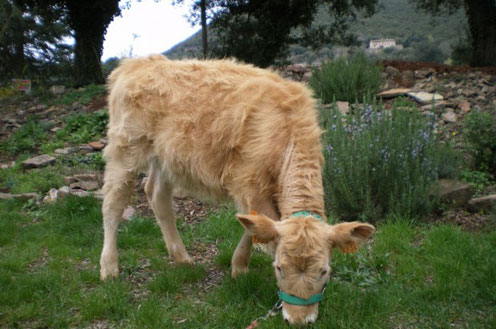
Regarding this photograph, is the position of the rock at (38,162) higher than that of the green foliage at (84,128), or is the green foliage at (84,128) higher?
the green foliage at (84,128)

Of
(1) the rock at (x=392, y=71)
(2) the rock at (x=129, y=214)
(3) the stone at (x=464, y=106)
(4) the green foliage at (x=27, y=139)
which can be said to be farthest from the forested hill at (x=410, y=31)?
(2) the rock at (x=129, y=214)

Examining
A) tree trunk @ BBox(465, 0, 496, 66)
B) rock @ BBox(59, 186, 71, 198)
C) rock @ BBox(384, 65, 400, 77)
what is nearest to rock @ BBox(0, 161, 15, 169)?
rock @ BBox(59, 186, 71, 198)

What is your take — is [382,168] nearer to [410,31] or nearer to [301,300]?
[301,300]

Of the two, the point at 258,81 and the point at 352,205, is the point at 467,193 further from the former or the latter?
Answer: the point at 258,81

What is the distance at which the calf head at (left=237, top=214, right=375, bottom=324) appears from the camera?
3234mm

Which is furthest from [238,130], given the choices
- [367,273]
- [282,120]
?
[367,273]

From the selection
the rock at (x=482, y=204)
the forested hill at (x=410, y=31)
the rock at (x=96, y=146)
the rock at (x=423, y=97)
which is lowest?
the rock at (x=482, y=204)

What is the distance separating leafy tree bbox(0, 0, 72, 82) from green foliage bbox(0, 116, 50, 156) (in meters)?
3.99

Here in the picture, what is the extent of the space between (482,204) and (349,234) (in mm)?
3066

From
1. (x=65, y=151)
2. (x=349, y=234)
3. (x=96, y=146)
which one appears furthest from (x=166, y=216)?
(x=65, y=151)

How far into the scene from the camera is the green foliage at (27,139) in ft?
32.2

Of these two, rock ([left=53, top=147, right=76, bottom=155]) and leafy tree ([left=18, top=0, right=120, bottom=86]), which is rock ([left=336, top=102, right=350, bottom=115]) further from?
leafy tree ([left=18, top=0, right=120, bottom=86])

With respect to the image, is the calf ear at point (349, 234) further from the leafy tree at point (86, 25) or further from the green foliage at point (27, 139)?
the leafy tree at point (86, 25)

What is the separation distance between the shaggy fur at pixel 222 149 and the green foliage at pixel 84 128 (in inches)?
187
